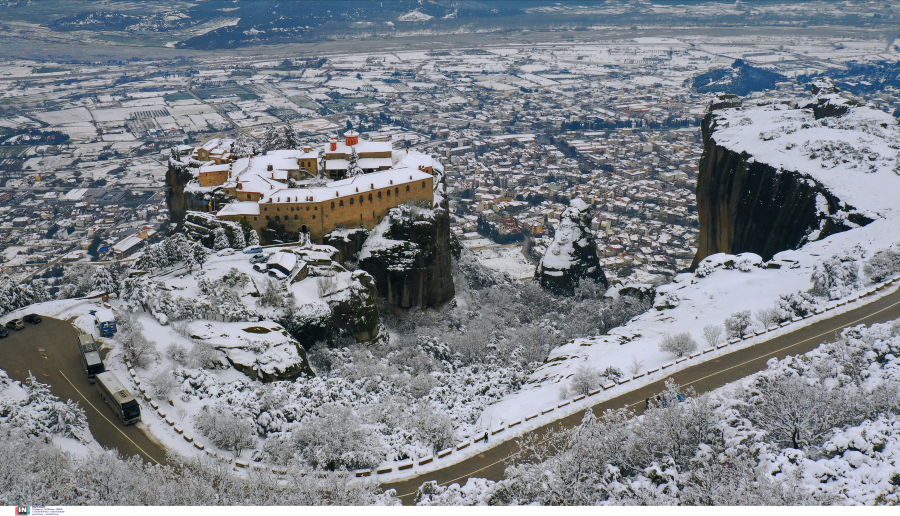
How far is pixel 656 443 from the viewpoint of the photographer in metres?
33.2

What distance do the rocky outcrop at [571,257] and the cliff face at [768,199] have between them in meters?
15.4

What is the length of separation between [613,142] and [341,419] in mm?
156787

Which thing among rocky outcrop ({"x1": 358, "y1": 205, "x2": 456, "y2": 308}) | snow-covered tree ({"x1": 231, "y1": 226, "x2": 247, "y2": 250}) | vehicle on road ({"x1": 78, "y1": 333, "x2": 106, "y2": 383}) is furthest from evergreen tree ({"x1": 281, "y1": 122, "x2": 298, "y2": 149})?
vehicle on road ({"x1": 78, "y1": 333, "x2": 106, "y2": 383})

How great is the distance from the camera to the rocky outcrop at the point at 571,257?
271ft

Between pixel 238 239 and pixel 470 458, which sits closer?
pixel 470 458

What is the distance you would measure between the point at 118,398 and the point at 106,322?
11.1 meters

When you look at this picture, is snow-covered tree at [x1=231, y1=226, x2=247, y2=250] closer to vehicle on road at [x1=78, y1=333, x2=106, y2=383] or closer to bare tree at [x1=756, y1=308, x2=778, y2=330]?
vehicle on road at [x1=78, y1=333, x2=106, y2=383]

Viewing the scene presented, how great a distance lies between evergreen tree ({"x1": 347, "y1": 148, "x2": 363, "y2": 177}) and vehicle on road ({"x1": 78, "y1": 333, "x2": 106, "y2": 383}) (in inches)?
1435

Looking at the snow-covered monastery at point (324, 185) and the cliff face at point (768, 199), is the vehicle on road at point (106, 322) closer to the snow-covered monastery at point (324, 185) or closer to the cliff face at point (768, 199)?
the snow-covered monastery at point (324, 185)

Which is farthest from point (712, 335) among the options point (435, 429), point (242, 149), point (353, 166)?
point (242, 149)

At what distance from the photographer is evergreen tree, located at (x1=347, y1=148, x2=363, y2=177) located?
249 feet

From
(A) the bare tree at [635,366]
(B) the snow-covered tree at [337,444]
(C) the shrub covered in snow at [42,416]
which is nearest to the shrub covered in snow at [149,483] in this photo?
(C) the shrub covered in snow at [42,416]

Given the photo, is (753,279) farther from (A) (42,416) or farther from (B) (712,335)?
(A) (42,416)

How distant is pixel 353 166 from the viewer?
7669cm
